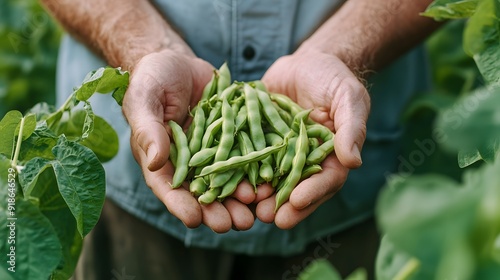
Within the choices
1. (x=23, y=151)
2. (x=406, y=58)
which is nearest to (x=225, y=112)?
(x=23, y=151)

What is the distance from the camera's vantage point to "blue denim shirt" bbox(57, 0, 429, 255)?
2.22m

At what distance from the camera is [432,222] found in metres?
0.88

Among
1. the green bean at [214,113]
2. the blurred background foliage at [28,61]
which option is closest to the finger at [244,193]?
the green bean at [214,113]

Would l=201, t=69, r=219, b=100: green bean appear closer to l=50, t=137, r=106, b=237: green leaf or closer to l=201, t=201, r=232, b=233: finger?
l=201, t=201, r=232, b=233: finger

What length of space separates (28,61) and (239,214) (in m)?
2.28

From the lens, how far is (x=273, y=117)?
1.92 metres

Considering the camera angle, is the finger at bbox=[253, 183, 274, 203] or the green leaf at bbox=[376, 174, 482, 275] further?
the finger at bbox=[253, 183, 274, 203]

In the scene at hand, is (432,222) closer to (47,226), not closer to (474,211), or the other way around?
(474,211)

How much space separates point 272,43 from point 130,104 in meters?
0.60

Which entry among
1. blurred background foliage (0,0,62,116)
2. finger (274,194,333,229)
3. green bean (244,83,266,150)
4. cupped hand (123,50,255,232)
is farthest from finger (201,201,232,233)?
blurred background foliage (0,0,62,116)

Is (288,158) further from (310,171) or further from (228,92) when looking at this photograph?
(228,92)

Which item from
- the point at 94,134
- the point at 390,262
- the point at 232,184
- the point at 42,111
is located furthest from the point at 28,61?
the point at 390,262

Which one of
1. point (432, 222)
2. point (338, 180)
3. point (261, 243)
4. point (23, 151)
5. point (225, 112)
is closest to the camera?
point (432, 222)

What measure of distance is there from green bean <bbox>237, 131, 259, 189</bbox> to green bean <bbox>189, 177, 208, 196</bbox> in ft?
0.36
